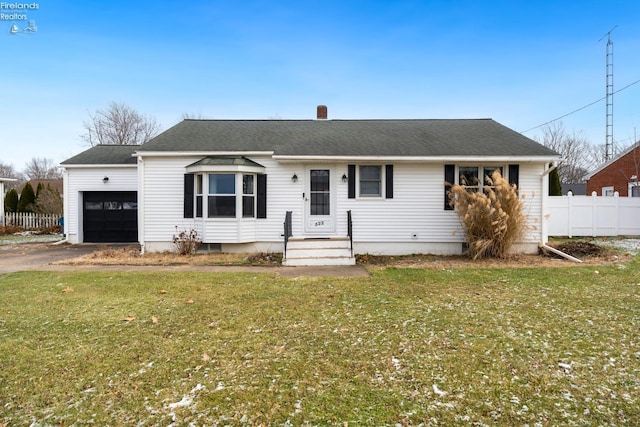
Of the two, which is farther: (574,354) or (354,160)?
(354,160)

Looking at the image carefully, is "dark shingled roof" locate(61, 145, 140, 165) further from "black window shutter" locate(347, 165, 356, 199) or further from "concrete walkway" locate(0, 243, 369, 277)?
"black window shutter" locate(347, 165, 356, 199)

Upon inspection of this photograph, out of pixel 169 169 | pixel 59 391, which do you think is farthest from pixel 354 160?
pixel 59 391

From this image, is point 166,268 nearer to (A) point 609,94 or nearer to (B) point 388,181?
(B) point 388,181

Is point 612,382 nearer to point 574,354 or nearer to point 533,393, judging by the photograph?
point 574,354

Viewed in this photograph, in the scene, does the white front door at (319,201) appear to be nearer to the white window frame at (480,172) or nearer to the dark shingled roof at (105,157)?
the white window frame at (480,172)

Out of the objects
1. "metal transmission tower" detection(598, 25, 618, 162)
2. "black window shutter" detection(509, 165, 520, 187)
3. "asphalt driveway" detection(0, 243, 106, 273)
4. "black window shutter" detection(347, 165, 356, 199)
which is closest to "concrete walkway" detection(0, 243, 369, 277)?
"asphalt driveway" detection(0, 243, 106, 273)

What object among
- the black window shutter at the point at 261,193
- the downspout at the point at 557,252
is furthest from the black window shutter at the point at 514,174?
the black window shutter at the point at 261,193

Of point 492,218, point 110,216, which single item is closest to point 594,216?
point 492,218

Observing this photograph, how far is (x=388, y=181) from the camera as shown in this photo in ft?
34.0

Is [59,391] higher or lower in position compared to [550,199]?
lower

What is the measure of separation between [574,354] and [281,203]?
27.1ft

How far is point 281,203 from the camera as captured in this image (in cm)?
1049

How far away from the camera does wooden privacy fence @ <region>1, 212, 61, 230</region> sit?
17844 millimetres

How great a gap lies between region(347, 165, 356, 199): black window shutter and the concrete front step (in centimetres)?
150
